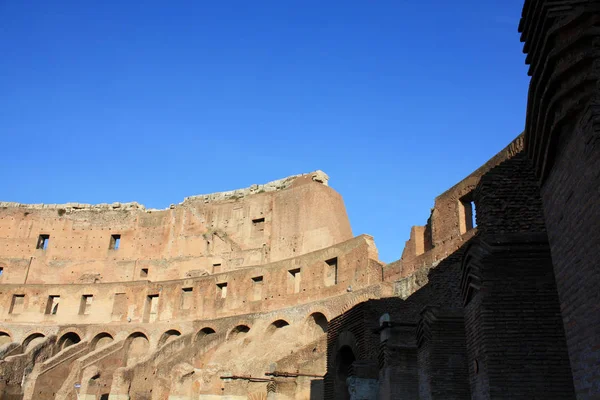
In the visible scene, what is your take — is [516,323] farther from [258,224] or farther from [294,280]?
[258,224]

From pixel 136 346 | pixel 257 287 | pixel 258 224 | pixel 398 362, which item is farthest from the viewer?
pixel 258 224

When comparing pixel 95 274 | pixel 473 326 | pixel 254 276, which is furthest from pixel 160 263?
pixel 473 326

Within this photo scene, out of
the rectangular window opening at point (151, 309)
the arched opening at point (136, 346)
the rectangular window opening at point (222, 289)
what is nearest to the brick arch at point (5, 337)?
the arched opening at point (136, 346)

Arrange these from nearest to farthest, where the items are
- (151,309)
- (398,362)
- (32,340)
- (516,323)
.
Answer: (516,323), (398,362), (32,340), (151,309)

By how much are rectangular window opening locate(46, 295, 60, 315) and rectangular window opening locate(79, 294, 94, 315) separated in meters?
1.30

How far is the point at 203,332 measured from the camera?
88.4 feet

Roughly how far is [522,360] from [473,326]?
2.38ft

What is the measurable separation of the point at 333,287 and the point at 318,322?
1.51 metres

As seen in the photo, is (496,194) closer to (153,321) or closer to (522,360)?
(522,360)

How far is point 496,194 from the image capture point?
6.43m

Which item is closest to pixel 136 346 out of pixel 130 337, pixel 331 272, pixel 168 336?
pixel 130 337

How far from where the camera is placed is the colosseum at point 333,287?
14.4 ft

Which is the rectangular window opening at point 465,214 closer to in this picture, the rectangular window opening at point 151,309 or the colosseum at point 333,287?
the colosseum at point 333,287

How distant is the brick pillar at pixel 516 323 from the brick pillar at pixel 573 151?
1.11m
